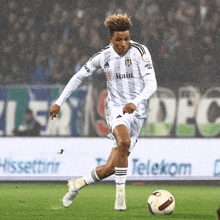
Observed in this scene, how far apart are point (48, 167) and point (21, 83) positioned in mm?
1613

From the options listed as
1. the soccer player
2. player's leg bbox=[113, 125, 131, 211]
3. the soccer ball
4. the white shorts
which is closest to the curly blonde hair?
the soccer player

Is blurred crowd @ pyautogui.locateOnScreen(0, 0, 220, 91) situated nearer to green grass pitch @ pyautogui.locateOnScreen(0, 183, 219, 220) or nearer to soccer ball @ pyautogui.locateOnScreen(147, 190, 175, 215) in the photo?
green grass pitch @ pyautogui.locateOnScreen(0, 183, 219, 220)

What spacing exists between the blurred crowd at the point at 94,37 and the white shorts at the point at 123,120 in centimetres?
426

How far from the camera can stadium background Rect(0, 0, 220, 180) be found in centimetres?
1005

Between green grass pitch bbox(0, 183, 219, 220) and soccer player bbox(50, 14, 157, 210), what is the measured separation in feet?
1.03

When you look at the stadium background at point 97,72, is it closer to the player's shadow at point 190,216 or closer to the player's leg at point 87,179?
the player's leg at point 87,179

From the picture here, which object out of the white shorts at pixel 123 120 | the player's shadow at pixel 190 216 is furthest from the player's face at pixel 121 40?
the player's shadow at pixel 190 216

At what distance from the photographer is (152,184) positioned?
9.77 metres

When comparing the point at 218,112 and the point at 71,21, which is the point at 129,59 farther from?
the point at 71,21

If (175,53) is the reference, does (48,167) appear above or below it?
below

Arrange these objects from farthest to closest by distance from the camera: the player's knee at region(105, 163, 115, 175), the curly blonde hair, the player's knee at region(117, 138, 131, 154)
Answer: the player's knee at region(105, 163, 115, 175) < the curly blonde hair < the player's knee at region(117, 138, 131, 154)

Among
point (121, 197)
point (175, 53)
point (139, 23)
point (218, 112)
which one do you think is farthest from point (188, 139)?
point (121, 197)

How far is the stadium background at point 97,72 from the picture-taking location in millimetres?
10047

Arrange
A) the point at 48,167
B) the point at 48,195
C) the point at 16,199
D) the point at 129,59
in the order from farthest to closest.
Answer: the point at 48,167
the point at 48,195
the point at 16,199
the point at 129,59
